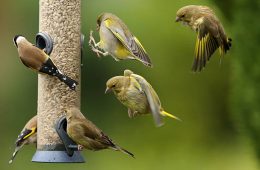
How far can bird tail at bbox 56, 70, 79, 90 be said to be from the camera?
8.15 metres

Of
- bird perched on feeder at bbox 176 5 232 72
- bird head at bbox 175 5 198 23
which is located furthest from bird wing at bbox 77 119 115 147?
bird head at bbox 175 5 198 23

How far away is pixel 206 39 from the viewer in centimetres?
780

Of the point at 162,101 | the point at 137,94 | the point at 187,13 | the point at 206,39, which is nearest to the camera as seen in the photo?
the point at 137,94

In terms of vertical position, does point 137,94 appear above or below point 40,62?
below

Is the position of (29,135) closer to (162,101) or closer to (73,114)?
(73,114)

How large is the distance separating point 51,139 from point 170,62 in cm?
774

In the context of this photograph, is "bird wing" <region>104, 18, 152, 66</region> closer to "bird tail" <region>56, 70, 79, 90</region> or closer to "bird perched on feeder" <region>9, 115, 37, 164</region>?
"bird tail" <region>56, 70, 79, 90</region>

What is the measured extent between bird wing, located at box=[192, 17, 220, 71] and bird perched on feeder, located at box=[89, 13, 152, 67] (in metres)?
0.41

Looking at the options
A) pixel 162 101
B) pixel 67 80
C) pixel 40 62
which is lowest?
pixel 162 101

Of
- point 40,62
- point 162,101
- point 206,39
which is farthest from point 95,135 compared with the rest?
point 162,101

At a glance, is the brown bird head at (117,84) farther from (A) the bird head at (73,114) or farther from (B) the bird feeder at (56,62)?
(B) the bird feeder at (56,62)

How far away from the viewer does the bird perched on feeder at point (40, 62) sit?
318 inches

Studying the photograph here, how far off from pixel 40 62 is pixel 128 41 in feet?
2.41

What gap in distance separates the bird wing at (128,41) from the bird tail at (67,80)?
527mm
